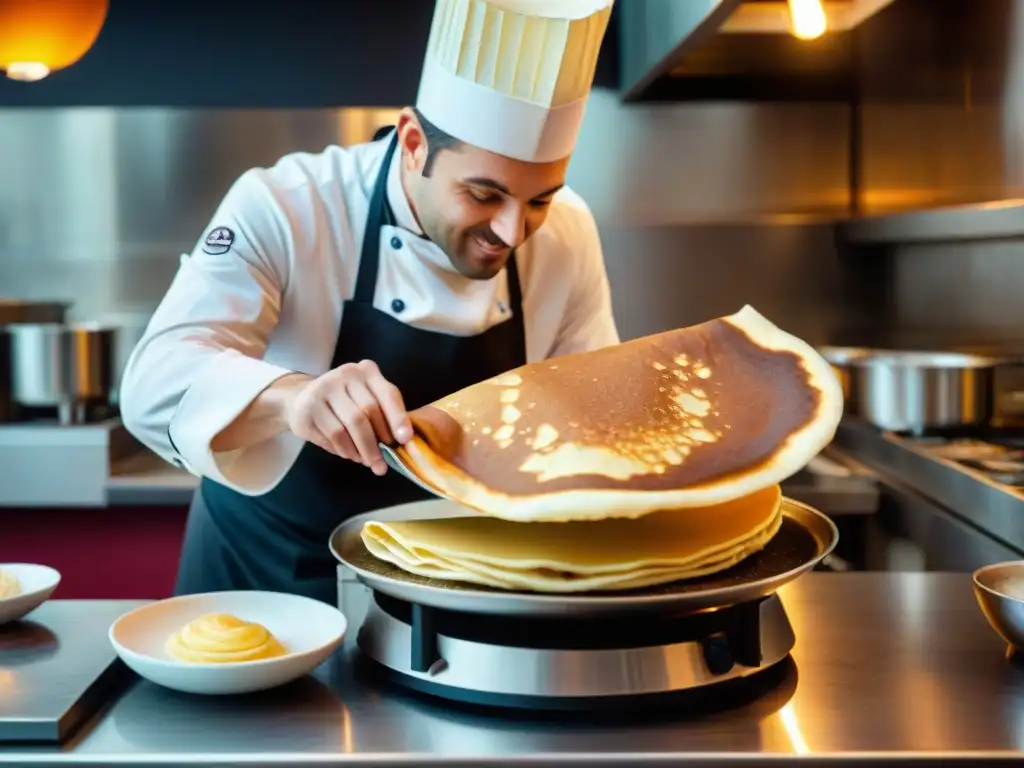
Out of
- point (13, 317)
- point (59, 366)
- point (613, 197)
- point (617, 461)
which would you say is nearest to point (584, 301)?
point (617, 461)

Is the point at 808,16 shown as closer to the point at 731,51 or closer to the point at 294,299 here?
the point at 294,299

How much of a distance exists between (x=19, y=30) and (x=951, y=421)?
6.86 ft

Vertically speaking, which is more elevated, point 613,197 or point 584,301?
point 613,197

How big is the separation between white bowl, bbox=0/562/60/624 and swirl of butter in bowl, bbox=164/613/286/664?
23 centimetres

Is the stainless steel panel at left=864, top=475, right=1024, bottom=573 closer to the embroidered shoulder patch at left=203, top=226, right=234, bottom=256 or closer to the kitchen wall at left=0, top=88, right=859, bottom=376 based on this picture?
the kitchen wall at left=0, top=88, right=859, bottom=376

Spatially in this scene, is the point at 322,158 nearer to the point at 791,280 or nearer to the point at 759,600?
the point at 759,600

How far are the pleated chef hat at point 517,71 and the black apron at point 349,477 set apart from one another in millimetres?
340

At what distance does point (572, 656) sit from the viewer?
104cm

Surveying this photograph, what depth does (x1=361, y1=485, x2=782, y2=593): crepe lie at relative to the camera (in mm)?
1058

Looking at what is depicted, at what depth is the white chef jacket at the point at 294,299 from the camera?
1517 mm

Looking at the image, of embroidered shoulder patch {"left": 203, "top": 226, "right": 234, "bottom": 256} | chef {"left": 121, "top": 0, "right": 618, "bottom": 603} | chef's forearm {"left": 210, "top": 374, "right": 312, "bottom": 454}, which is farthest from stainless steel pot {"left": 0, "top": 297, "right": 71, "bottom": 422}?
chef's forearm {"left": 210, "top": 374, "right": 312, "bottom": 454}

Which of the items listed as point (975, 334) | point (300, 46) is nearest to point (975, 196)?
point (975, 334)

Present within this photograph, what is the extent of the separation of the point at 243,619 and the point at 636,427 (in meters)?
0.43

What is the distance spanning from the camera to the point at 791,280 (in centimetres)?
352
